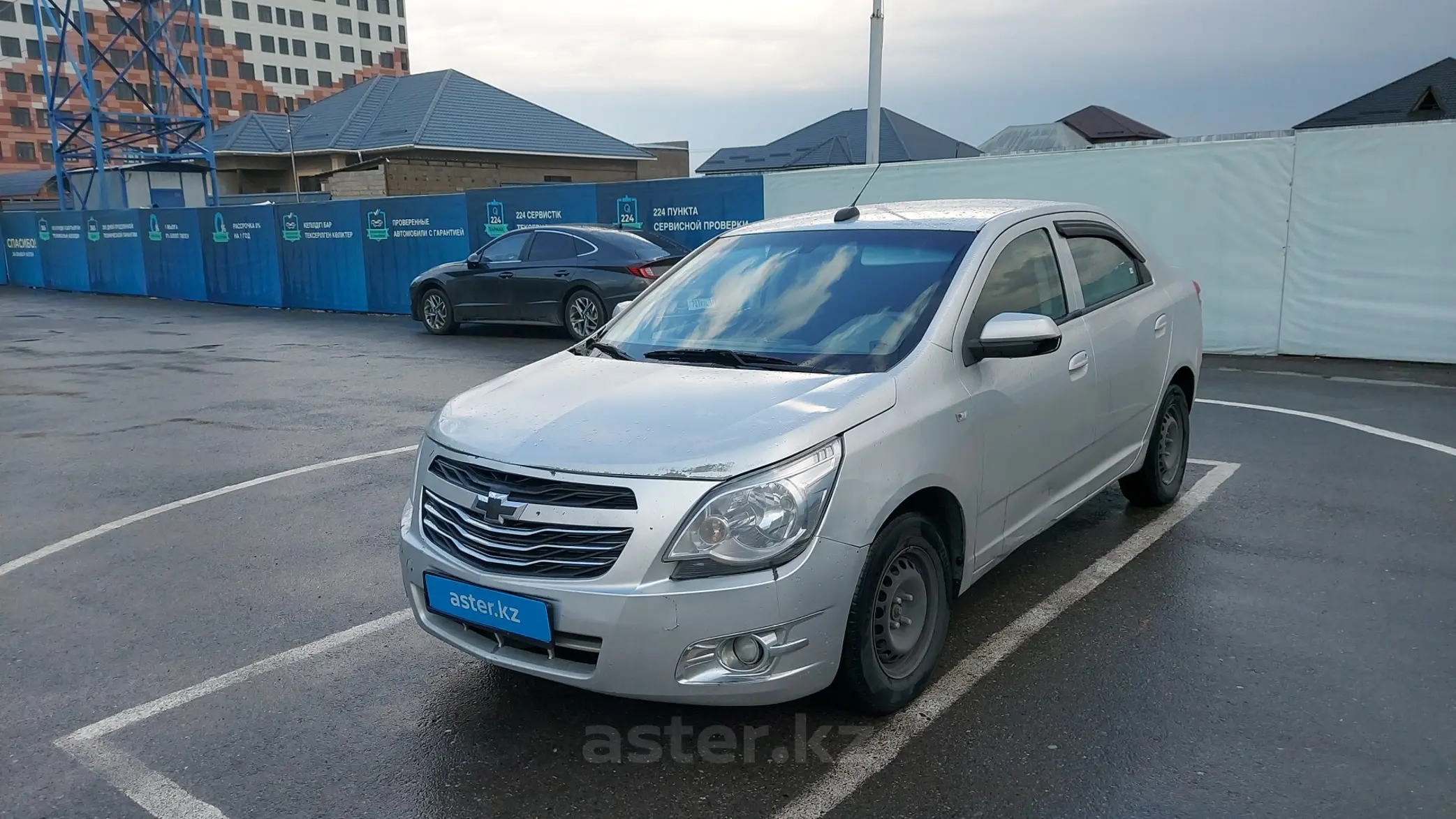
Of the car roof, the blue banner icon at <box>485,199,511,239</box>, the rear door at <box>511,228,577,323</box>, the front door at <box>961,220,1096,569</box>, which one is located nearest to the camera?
the front door at <box>961,220,1096,569</box>

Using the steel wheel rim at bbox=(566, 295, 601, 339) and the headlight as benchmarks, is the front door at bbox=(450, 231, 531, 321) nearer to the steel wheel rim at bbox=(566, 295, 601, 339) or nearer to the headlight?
the steel wheel rim at bbox=(566, 295, 601, 339)

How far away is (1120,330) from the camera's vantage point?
494 centimetres

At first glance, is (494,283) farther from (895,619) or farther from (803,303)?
(895,619)

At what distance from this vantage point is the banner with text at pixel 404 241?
61.6 ft

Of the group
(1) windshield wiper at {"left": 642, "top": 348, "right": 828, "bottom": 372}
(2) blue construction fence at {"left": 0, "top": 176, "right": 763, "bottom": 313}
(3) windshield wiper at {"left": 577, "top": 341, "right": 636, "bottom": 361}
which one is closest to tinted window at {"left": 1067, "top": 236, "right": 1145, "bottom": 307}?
(1) windshield wiper at {"left": 642, "top": 348, "right": 828, "bottom": 372}

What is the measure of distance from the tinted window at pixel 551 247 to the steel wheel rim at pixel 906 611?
37.1ft

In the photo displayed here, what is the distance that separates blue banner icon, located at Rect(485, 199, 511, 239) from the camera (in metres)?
18.4

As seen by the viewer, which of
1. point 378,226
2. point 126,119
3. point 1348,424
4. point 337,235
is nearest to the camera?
point 1348,424

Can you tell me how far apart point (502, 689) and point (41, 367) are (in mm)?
12639

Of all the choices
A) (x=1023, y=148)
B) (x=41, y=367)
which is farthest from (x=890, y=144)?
(x=41, y=367)

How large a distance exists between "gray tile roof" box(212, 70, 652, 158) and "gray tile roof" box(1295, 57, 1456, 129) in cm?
2768

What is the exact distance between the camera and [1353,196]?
11.2 metres

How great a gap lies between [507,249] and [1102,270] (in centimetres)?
1140

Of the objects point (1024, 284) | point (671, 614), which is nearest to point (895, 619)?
point (671, 614)
